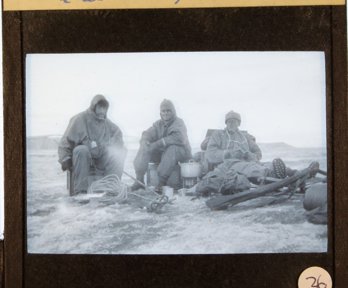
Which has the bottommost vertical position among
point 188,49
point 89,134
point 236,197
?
point 236,197

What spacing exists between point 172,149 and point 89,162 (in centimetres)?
14

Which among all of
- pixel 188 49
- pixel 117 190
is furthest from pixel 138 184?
pixel 188 49

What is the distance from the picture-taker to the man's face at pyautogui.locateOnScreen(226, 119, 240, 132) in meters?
0.89

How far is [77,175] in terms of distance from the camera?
35.1 inches

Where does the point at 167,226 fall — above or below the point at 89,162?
below

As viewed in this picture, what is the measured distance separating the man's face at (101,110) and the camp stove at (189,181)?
0.56 ft

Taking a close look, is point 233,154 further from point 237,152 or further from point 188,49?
point 188,49

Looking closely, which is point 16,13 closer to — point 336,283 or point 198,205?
point 198,205

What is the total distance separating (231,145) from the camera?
893mm

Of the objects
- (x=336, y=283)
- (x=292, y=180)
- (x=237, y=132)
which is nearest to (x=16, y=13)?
(x=237, y=132)

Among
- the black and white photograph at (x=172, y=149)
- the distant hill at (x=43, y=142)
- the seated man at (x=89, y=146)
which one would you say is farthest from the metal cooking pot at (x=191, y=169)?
the distant hill at (x=43, y=142)

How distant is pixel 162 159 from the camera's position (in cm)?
89

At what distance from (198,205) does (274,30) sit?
1.03ft

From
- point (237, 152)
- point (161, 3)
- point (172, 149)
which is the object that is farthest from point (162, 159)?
point (161, 3)
